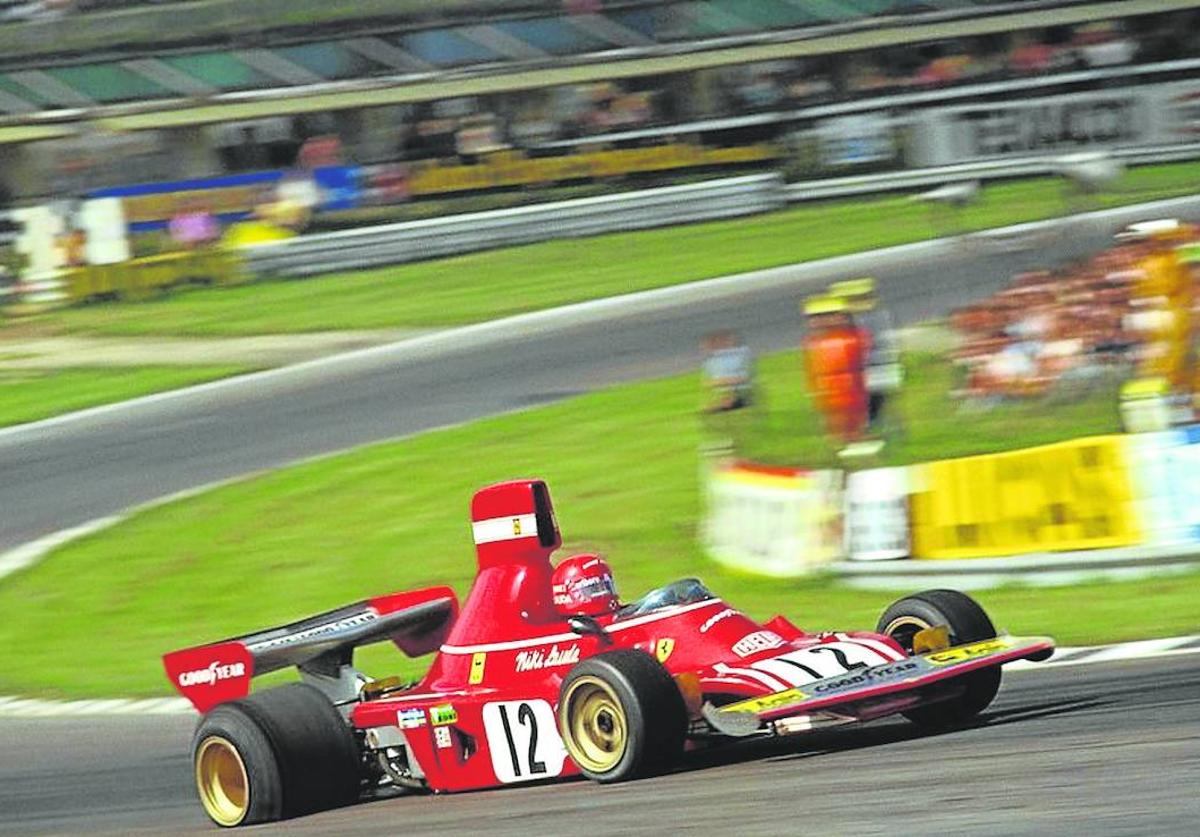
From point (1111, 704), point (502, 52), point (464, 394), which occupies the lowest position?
point (1111, 704)

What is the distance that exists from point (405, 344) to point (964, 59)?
9.35 metres

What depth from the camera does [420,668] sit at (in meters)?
11.2

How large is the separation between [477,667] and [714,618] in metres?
0.87

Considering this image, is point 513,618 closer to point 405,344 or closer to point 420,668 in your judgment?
point 420,668

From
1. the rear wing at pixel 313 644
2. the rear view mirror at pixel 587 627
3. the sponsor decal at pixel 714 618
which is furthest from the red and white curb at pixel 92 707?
the sponsor decal at pixel 714 618

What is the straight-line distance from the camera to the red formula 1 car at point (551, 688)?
21.4ft

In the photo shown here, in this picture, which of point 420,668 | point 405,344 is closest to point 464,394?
point 405,344

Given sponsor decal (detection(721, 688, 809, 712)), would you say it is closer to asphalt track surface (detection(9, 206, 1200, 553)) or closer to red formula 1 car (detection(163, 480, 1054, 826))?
red formula 1 car (detection(163, 480, 1054, 826))

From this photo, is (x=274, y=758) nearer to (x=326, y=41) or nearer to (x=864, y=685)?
(x=864, y=685)

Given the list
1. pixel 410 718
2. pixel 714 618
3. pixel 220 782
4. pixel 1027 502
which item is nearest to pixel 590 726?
pixel 714 618

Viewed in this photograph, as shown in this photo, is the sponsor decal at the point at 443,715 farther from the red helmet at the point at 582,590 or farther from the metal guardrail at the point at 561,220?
the metal guardrail at the point at 561,220

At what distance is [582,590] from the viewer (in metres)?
7.36

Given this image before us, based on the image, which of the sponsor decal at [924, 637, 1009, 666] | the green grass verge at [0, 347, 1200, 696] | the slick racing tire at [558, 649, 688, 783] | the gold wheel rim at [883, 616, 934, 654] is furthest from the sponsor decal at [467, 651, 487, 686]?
Answer: the green grass verge at [0, 347, 1200, 696]

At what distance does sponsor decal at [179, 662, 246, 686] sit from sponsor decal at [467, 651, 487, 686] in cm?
96
